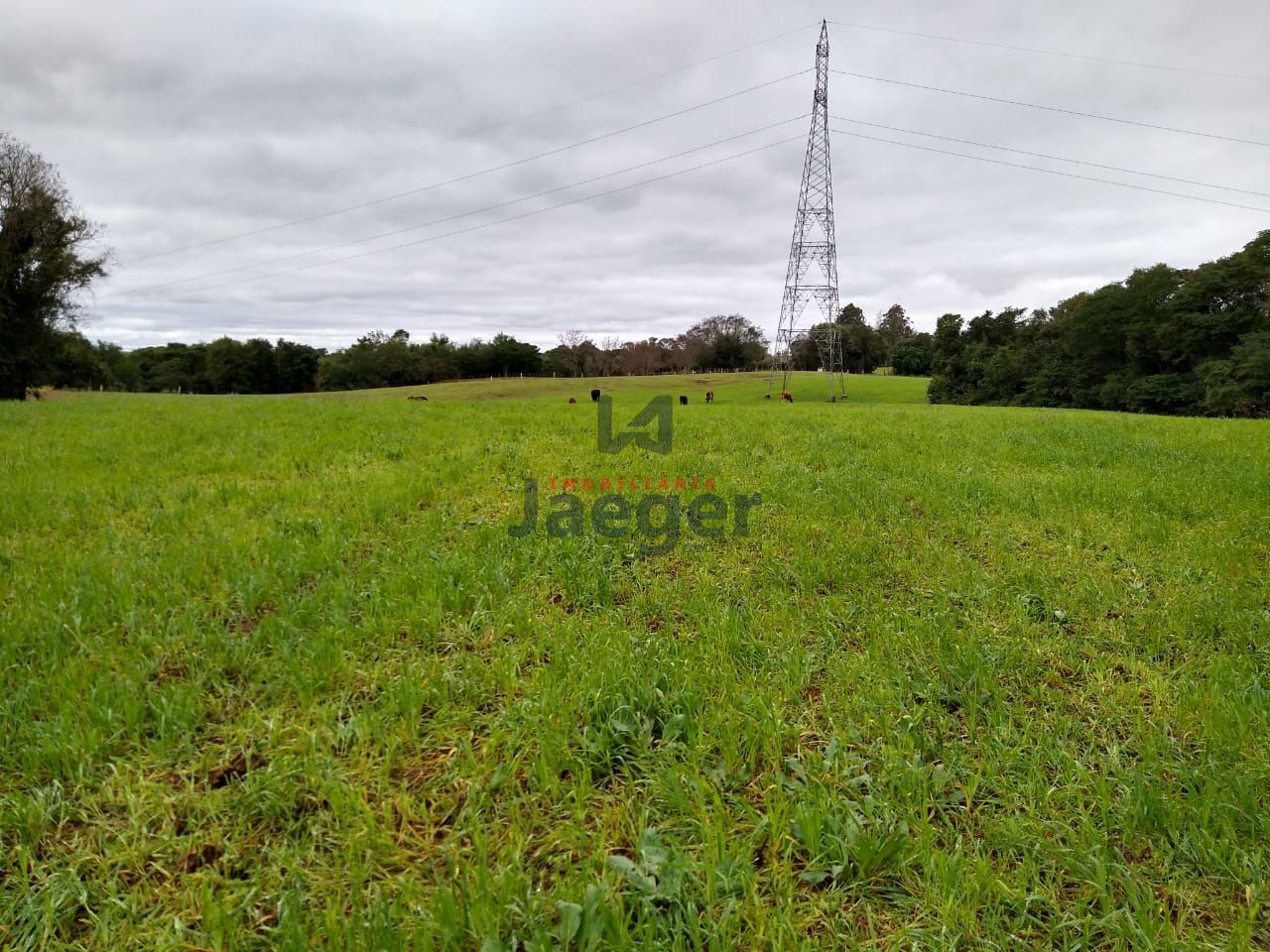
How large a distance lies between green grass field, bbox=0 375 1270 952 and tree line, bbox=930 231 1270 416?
52.4 metres

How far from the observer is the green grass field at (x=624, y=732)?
192 centimetres

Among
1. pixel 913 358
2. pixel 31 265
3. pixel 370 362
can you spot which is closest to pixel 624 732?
pixel 31 265

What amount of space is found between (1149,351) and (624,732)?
70.0 m

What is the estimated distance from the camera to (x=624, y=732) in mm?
2756

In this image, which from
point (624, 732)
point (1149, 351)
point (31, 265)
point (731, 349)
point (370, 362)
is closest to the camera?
point (624, 732)

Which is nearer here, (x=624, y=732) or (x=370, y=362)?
(x=624, y=732)

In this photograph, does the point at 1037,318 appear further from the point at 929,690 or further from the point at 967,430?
the point at 929,690

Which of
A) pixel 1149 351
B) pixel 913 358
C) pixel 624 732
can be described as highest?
pixel 913 358

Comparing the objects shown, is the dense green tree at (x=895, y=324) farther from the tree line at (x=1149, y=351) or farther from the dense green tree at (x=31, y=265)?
the dense green tree at (x=31, y=265)

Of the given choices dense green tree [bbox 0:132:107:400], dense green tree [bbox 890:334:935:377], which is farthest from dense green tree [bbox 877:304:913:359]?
dense green tree [bbox 0:132:107:400]

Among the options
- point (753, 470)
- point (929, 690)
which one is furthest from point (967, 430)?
point (929, 690)

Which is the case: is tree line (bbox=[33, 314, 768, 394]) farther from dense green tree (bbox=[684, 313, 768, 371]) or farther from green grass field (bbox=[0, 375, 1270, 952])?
green grass field (bbox=[0, 375, 1270, 952])

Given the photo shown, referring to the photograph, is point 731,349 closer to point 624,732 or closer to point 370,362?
point 370,362

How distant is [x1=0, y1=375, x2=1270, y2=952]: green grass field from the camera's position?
1.92 m
